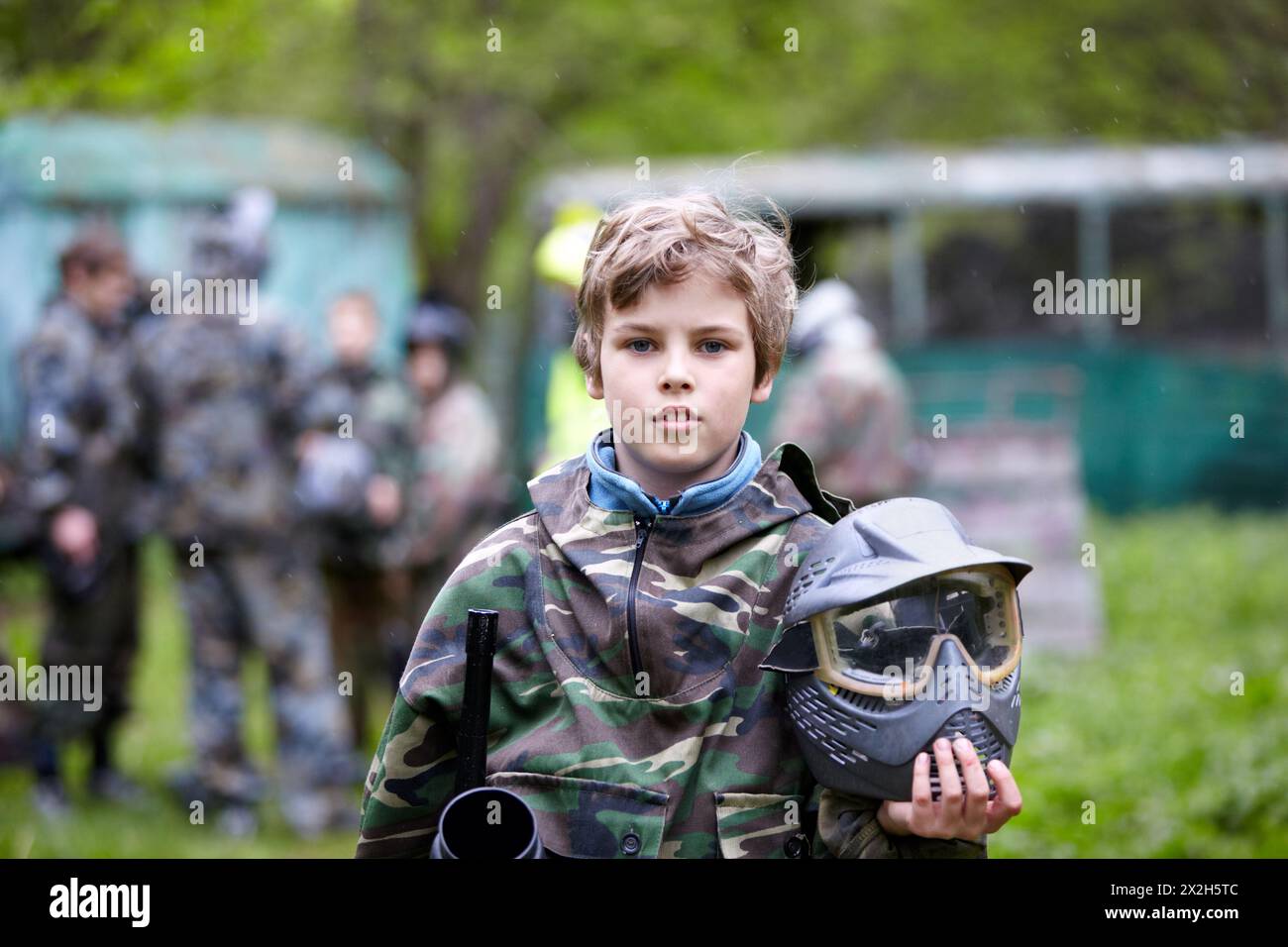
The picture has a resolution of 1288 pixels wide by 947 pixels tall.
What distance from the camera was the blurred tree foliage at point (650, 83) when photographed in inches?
652

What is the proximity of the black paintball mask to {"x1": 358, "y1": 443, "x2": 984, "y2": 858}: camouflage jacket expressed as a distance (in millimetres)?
109

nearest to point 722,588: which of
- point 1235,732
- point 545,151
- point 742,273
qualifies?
point 742,273

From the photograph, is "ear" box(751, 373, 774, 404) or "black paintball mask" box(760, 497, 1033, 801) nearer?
"black paintball mask" box(760, 497, 1033, 801)

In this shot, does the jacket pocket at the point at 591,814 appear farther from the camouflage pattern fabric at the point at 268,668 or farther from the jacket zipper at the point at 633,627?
the camouflage pattern fabric at the point at 268,668

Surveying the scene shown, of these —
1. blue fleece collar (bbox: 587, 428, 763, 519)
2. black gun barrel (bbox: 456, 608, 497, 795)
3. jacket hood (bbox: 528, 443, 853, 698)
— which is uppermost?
blue fleece collar (bbox: 587, 428, 763, 519)

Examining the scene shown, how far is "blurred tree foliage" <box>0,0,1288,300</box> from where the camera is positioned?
1656cm

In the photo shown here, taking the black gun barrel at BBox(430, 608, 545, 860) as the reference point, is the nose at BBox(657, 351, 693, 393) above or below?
above

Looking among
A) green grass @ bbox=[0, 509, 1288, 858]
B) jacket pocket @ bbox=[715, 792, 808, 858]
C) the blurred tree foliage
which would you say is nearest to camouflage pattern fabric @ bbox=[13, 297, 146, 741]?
green grass @ bbox=[0, 509, 1288, 858]

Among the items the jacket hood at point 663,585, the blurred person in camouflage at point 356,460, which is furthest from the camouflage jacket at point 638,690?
the blurred person in camouflage at point 356,460

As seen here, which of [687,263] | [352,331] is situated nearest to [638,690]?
[687,263]

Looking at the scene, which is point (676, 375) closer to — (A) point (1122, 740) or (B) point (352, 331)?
(B) point (352, 331)

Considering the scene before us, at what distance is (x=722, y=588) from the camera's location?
8.71 feet

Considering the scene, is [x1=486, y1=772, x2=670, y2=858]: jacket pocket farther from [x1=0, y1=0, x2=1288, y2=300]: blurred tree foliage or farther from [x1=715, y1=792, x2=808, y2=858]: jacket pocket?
[x1=0, y1=0, x2=1288, y2=300]: blurred tree foliage

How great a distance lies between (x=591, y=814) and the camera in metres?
2.59
